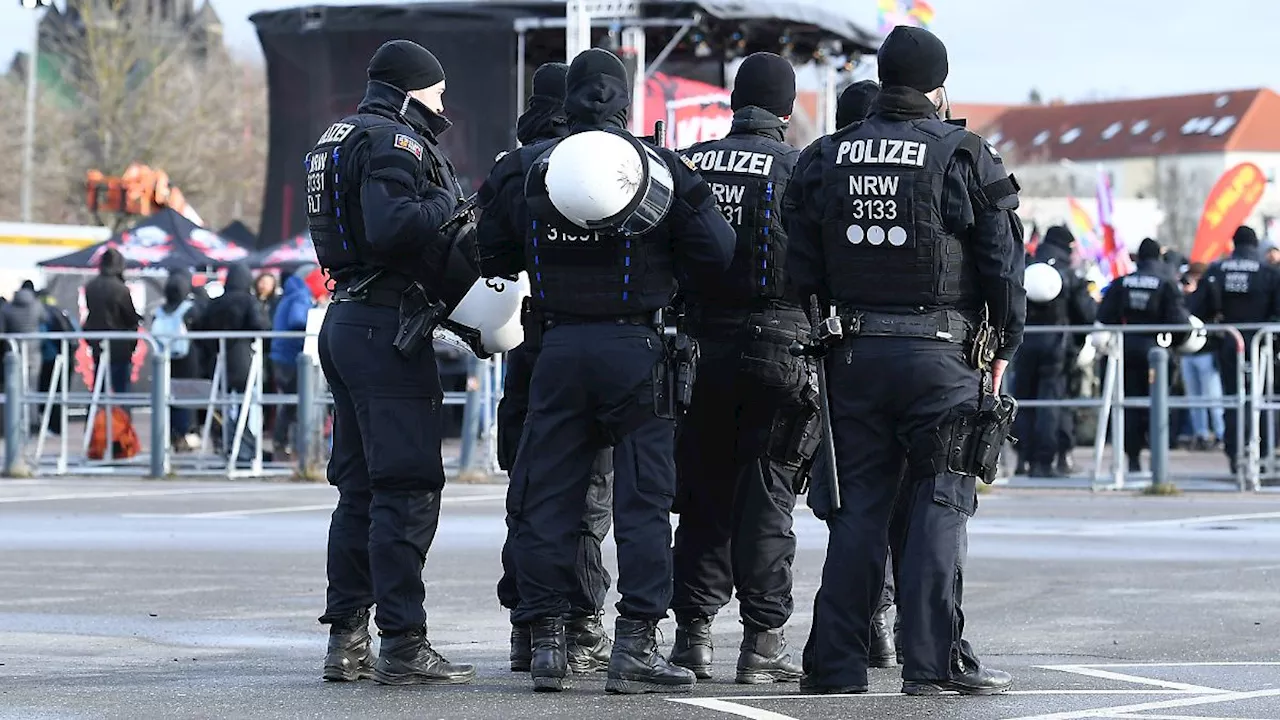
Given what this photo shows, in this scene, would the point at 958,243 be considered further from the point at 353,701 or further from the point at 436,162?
the point at 353,701

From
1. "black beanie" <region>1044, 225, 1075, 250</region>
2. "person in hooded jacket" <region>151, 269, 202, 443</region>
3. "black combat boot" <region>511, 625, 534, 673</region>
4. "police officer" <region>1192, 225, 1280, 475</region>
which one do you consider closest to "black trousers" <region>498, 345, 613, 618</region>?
"black combat boot" <region>511, 625, 534, 673</region>

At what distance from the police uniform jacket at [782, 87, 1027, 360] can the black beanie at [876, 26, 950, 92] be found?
0.04 metres

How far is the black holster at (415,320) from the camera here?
7633 millimetres

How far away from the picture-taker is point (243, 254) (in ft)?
96.9

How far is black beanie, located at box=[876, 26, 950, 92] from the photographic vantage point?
23.8 feet

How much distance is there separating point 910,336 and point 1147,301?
11.8 m

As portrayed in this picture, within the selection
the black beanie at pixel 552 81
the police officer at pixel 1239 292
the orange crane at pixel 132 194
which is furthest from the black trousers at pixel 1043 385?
the orange crane at pixel 132 194

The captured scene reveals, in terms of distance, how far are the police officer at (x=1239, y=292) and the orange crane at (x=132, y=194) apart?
2135 centimetres

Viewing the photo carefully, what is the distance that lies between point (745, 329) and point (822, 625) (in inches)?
46.4

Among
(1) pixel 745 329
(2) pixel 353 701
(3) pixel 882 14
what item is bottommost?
(2) pixel 353 701

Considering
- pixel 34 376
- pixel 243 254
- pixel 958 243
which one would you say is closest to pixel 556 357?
pixel 958 243

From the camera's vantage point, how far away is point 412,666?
7.59 metres

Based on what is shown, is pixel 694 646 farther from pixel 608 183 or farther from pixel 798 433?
pixel 608 183

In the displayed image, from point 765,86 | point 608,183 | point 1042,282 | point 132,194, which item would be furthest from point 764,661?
point 132,194
